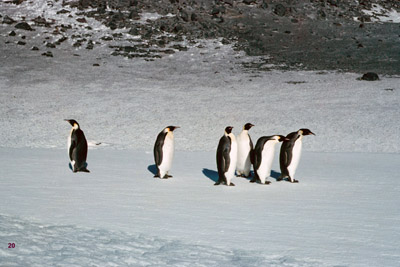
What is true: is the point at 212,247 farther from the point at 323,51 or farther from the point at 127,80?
the point at 323,51

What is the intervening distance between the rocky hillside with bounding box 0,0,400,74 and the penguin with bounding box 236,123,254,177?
17471mm

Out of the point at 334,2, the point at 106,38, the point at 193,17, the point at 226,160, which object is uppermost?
the point at 334,2

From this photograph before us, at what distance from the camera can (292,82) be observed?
20.0m

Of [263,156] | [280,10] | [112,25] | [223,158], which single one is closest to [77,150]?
[223,158]

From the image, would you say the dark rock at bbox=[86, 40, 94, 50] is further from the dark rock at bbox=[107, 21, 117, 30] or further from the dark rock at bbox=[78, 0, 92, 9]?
the dark rock at bbox=[78, 0, 92, 9]

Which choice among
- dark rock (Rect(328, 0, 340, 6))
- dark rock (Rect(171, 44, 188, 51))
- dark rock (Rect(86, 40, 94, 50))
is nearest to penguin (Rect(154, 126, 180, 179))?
dark rock (Rect(171, 44, 188, 51))

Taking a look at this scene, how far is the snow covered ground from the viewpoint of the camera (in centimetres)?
380

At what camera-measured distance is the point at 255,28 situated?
3388cm

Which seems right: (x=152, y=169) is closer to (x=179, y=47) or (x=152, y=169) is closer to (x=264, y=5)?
(x=179, y=47)

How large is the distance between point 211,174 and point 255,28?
27.7 metres

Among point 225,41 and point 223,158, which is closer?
point 223,158

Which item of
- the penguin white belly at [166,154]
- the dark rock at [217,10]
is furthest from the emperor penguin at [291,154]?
the dark rock at [217,10]

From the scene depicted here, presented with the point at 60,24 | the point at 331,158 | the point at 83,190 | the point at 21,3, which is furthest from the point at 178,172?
the point at 21,3

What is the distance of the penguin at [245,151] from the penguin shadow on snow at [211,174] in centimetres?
33
